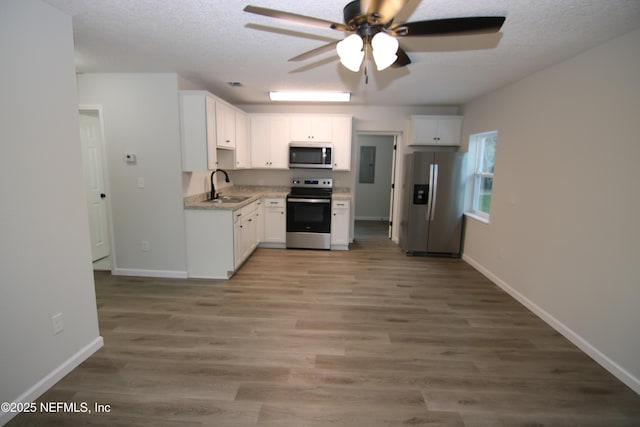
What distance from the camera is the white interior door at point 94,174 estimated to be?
4.07 m

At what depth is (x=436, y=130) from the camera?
4996mm

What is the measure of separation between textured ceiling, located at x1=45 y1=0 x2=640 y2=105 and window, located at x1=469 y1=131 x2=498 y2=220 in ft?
3.00

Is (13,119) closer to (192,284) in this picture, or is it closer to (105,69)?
(105,69)

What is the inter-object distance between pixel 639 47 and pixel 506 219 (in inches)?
78.9

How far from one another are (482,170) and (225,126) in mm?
3882

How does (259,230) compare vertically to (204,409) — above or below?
above

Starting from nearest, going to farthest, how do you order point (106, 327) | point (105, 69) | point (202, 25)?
point (202, 25) < point (106, 327) < point (105, 69)

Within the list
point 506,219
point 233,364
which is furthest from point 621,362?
point 233,364

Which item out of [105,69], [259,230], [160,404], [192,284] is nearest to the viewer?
[160,404]

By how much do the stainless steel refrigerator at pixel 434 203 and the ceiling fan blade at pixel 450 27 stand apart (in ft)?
10.6

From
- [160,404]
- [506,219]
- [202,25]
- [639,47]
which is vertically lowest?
[160,404]

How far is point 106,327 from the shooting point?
2.61 metres

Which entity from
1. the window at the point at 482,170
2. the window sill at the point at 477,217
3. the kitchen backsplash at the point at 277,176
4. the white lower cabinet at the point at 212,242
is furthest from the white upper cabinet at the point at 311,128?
the window sill at the point at 477,217

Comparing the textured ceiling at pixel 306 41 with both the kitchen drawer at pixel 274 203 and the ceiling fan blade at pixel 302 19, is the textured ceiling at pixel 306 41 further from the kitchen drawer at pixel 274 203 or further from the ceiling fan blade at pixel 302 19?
the kitchen drawer at pixel 274 203
